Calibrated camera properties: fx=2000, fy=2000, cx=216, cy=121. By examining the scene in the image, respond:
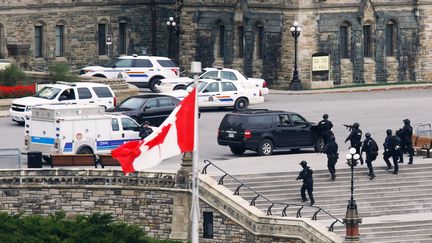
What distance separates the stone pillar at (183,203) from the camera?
180ft

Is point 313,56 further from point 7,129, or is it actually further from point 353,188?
point 353,188

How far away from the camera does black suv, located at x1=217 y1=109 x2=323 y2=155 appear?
60125mm

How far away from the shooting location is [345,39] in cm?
8600

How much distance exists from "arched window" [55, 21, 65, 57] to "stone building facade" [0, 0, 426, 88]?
0.04 metres

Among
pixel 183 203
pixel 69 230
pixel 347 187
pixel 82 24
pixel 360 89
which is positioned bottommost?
pixel 69 230

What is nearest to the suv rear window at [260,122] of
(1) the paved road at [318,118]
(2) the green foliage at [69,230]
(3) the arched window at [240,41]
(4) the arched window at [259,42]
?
(1) the paved road at [318,118]

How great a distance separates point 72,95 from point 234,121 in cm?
1097

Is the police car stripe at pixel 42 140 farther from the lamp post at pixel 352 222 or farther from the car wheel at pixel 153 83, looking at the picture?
the car wheel at pixel 153 83

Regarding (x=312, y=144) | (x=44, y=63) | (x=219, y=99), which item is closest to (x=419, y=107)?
(x=219, y=99)

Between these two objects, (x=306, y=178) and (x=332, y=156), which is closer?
(x=306, y=178)

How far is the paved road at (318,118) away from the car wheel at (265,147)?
13.9 inches

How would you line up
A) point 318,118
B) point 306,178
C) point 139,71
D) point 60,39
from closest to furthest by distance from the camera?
point 306,178 < point 318,118 < point 139,71 < point 60,39

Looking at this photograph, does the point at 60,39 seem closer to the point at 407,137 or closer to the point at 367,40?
the point at 367,40

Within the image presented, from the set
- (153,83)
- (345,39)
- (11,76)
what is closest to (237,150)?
(11,76)
